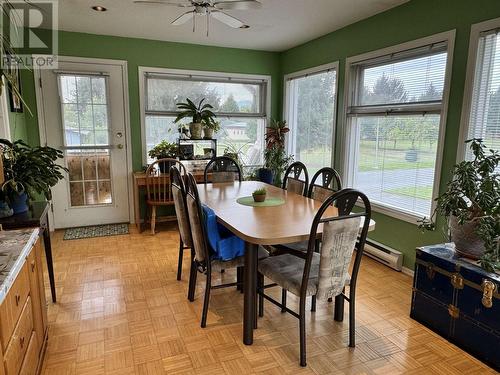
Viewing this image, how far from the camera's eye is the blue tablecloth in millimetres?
2152

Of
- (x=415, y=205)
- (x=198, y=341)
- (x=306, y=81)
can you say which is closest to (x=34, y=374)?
(x=198, y=341)

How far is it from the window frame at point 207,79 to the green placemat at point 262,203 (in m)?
2.32

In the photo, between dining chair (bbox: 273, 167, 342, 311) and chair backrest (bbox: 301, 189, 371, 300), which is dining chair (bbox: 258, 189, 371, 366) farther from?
dining chair (bbox: 273, 167, 342, 311)

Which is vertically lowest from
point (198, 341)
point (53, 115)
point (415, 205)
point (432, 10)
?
point (198, 341)

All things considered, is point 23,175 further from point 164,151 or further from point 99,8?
point 164,151

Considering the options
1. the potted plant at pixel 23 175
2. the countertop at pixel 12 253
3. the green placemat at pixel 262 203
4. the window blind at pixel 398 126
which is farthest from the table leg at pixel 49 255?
the window blind at pixel 398 126

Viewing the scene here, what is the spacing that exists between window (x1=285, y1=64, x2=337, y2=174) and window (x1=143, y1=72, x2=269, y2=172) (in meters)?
0.45

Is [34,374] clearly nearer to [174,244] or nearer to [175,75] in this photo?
[174,244]

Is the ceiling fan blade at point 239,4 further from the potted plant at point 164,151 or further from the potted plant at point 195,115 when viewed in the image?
the potted plant at point 164,151

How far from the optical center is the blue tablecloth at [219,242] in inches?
84.7

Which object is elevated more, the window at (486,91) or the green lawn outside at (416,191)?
the window at (486,91)

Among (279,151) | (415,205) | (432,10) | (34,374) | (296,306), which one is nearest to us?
(34,374)

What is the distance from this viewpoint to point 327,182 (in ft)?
9.51

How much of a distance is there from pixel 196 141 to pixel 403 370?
11.8ft
